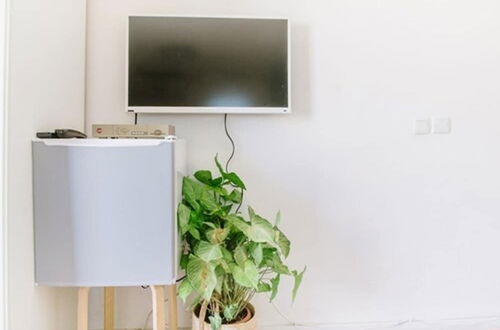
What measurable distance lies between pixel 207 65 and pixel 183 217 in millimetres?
792

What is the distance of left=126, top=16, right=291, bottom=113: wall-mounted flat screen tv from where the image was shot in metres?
1.57

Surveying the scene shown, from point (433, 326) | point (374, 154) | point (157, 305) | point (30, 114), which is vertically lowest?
point (433, 326)

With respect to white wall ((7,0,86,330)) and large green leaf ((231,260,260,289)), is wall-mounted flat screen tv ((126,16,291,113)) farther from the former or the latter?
large green leaf ((231,260,260,289))

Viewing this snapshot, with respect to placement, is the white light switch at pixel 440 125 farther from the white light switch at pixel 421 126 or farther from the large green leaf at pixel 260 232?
the large green leaf at pixel 260 232

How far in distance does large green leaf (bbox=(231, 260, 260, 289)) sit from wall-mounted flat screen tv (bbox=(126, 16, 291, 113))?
76 centimetres

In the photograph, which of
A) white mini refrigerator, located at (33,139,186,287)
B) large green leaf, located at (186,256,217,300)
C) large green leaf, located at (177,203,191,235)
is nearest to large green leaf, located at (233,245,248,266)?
large green leaf, located at (186,256,217,300)

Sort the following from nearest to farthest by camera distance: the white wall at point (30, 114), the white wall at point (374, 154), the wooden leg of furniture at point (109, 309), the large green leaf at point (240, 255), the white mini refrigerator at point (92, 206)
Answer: the white wall at point (30, 114), the white mini refrigerator at point (92, 206), the large green leaf at point (240, 255), the wooden leg of furniture at point (109, 309), the white wall at point (374, 154)

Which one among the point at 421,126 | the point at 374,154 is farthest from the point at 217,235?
the point at 421,126

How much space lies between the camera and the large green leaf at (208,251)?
3.91ft

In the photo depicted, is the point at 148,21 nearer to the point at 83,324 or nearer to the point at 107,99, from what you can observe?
the point at 107,99

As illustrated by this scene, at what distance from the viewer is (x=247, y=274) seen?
123 centimetres

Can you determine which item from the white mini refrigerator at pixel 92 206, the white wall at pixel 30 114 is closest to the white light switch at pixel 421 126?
the white mini refrigerator at pixel 92 206

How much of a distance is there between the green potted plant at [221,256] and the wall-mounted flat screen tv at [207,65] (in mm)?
428

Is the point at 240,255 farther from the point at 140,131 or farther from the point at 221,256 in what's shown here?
the point at 140,131
